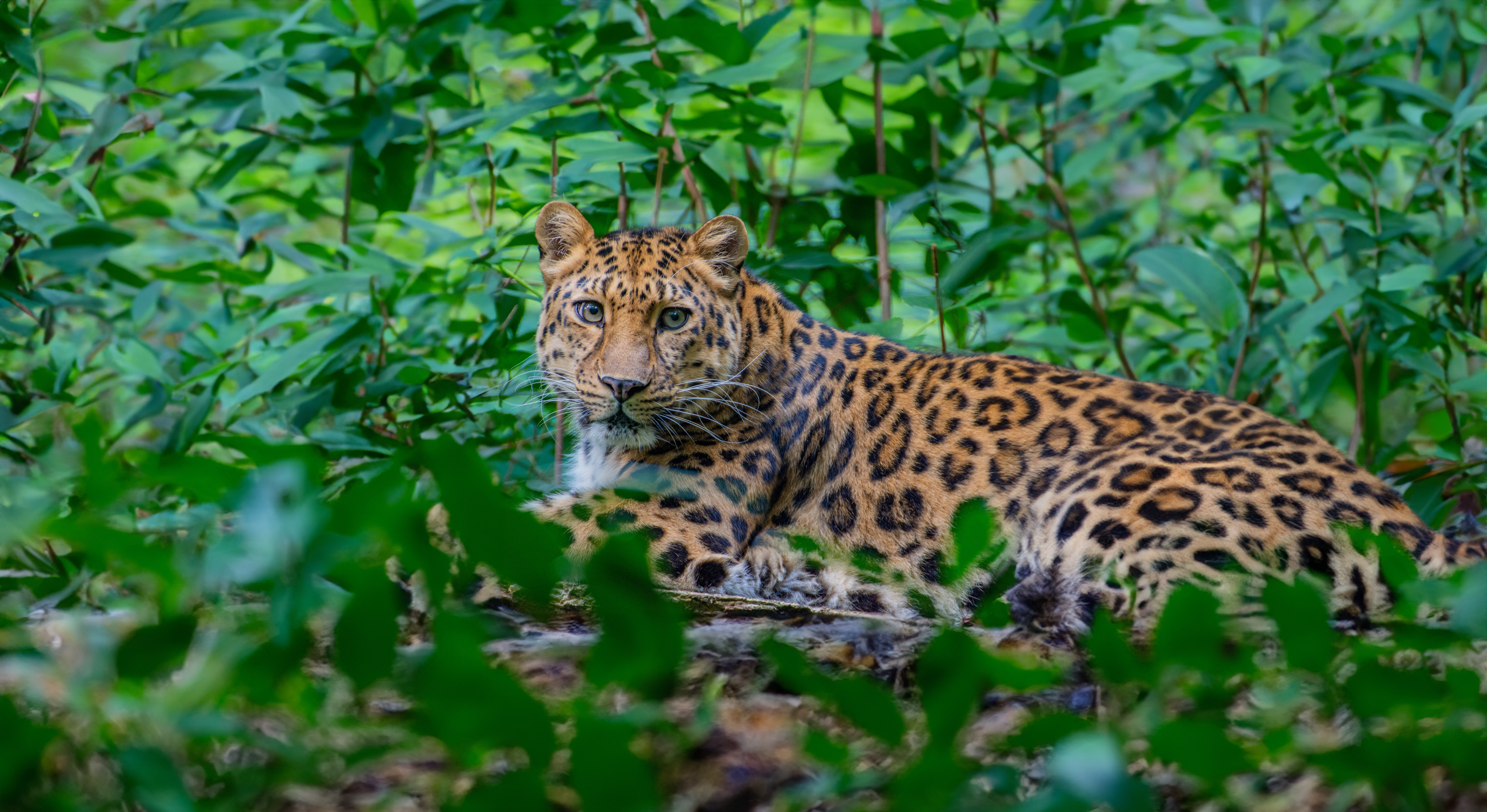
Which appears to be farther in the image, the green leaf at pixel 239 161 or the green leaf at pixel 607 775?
the green leaf at pixel 239 161

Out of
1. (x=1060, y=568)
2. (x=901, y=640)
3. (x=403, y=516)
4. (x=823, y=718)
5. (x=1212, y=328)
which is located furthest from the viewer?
(x=1212, y=328)

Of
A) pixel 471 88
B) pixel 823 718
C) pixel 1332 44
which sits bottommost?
pixel 823 718

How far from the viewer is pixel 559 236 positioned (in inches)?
224

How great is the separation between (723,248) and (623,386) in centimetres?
90

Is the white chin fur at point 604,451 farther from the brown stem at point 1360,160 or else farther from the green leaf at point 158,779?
the brown stem at point 1360,160

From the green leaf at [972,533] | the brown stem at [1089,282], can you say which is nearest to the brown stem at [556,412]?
the brown stem at [1089,282]

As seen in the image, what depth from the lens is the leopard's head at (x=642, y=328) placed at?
5320 mm

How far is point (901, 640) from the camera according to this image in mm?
3396

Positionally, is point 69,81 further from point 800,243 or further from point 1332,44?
point 1332,44

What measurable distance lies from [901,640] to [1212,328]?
3483 millimetres

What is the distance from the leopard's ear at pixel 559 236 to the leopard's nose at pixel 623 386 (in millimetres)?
800

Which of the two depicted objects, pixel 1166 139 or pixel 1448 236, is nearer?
pixel 1448 236

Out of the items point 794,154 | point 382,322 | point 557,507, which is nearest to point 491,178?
point 382,322

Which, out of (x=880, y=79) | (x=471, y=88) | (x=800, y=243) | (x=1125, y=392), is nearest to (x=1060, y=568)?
(x=1125, y=392)
